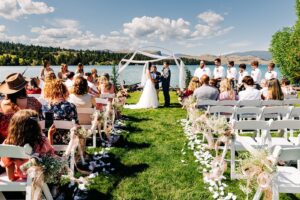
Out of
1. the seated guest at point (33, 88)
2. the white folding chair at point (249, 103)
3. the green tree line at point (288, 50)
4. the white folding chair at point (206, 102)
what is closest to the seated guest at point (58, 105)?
the white folding chair at point (206, 102)

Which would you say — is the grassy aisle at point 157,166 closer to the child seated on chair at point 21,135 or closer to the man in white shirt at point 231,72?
the child seated on chair at point 21,135

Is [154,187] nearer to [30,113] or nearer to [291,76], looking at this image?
[30,113]

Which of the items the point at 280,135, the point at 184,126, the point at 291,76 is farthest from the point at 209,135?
the point at 291,76

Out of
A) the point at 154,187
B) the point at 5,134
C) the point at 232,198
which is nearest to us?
the point at 5,134

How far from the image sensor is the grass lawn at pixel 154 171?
5.00 meters

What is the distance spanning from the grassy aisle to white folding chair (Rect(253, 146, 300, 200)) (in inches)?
49.8

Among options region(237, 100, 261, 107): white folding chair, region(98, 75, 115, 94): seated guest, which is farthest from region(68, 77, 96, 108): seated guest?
region(237, 100, 261, 107): white folding chair

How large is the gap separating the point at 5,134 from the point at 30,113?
94 cm

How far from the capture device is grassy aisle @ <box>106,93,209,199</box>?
502cm

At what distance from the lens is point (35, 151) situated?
3.94 meters

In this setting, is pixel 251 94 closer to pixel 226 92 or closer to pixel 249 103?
pixel 249 103

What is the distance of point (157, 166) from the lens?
6.26 metres

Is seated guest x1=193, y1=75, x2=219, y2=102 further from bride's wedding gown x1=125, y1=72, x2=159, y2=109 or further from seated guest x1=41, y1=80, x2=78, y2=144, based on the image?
bride's wedding gown x1=125, y1=72, x2=159, y2=109

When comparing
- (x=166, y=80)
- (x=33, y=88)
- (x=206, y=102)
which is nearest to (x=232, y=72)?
(x=166, y=80)
